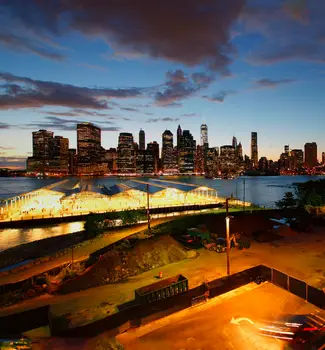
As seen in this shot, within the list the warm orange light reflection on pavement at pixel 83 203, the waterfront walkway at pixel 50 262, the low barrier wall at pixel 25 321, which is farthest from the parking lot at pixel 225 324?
the warm orange light reflection on pavement at pixel 83 203

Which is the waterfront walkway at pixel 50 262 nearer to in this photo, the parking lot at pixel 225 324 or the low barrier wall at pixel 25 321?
the low barrier wall at pixel 25 321

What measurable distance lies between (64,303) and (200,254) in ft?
30.3

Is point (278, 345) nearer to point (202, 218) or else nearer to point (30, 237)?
point (202, 218)

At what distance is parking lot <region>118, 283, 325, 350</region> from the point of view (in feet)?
31.0

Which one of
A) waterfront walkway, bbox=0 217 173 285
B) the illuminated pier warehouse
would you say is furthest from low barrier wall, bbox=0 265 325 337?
the illuminated pier warehouse

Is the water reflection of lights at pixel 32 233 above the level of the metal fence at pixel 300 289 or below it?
below

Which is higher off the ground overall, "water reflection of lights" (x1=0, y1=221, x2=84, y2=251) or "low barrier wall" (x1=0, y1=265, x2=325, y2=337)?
"low barrier wall" (x1=0, y1=265, x2=325, y2=337)

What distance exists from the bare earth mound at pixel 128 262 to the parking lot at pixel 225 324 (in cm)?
636

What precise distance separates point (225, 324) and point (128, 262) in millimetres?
8462

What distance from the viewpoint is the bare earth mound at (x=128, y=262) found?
16.3 meters

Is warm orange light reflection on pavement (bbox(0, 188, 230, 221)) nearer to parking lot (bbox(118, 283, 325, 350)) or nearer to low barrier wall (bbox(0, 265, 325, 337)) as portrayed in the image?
low barrier wall (bbox(0, 265, 325, 337))

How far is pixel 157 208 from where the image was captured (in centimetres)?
5266

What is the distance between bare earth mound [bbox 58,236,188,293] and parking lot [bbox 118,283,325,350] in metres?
6.36

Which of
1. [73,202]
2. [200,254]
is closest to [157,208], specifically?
[73,202]
